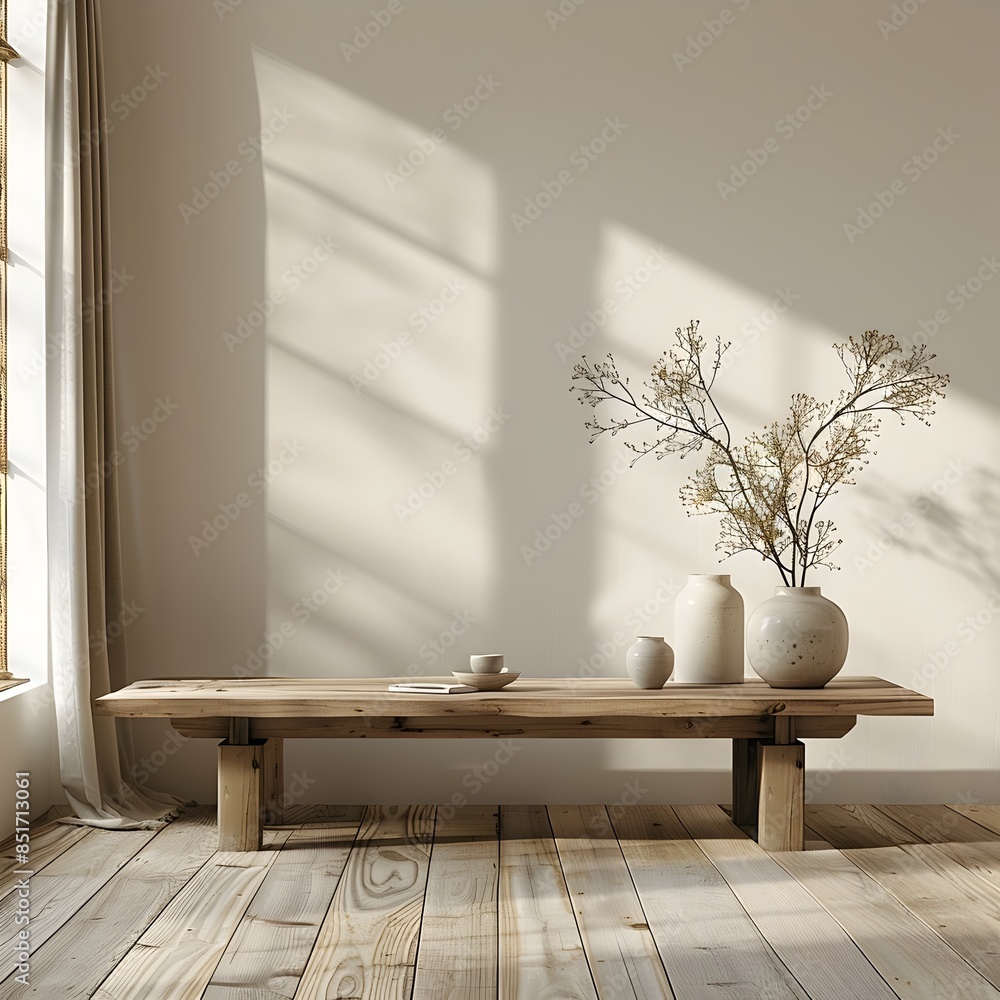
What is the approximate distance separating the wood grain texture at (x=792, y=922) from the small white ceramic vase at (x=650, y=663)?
0.50 m

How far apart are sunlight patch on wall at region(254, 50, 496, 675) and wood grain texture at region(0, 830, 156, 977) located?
2.87ft

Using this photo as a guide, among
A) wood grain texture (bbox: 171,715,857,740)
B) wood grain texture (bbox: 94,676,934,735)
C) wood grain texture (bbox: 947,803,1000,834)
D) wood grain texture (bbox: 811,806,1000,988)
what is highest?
wood grain texture (bbox: 94,676,934,735)

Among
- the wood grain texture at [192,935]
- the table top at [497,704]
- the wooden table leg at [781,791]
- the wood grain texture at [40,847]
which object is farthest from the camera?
the wooden table leg at [781,791]

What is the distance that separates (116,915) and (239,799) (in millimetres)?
566

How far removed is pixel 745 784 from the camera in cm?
327

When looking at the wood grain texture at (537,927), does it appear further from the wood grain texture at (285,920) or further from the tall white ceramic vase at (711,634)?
the tall white ceramic vase at (711,634)

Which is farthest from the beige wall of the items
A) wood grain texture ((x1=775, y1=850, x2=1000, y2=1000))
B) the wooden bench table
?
wood grain texture ((x1=775, y1=850, x2=1000, y2=1000))

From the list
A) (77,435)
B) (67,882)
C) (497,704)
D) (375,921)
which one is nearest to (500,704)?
(497,704)

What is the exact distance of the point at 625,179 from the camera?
3666mm

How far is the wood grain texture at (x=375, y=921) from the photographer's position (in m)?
2.09

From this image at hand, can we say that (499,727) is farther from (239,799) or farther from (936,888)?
(936,888)

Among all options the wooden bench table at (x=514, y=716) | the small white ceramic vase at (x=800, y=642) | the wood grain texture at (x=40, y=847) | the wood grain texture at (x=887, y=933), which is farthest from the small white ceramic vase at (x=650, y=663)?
the wood grain texture at (x=40, y=847)

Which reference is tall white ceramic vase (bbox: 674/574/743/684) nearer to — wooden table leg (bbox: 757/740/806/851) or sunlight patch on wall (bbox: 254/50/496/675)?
wooden table leg (bbox: 757/740/806/851)

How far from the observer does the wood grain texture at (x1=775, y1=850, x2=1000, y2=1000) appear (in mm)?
2086
